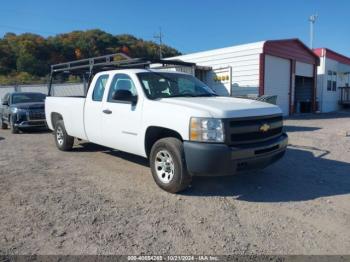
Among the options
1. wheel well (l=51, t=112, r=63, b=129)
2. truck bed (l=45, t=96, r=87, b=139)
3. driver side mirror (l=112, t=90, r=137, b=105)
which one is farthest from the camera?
wheel well (l=51, t=112, r=63, b=129)

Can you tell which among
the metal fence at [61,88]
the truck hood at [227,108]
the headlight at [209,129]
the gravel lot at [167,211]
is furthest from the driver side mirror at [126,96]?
the metal fence at [61,88]

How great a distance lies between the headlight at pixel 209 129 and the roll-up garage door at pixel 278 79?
13.3 metres

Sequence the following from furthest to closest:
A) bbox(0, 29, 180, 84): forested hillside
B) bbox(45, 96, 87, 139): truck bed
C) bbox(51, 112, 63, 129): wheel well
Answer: bbox(0, 29, 180, 84): forested hillside, bbox(51, 112, 63, 129): wheel well, bbox(45, 96, 87, 139): truck bed

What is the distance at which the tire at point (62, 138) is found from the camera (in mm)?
8078

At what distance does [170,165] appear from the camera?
498cm

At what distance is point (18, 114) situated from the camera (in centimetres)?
1240

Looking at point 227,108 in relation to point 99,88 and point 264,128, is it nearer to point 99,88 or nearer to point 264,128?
point 264,128

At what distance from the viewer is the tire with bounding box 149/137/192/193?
4711mm

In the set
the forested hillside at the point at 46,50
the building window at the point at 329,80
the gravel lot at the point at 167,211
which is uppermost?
the forested hillside at the point at 46,50

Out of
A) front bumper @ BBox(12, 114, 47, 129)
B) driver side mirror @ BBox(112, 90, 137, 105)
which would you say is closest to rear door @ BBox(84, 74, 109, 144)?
driver side mirror @ BBox(112, 90, 137, 105)

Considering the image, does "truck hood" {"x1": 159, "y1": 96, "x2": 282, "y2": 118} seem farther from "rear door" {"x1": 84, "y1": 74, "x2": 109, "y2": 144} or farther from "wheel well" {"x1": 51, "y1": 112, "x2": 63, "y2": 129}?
"wheel well" {"x1": 51, "y1": 112, "x2": 63, "y2": 129}

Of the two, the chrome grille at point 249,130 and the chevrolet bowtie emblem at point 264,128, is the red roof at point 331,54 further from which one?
the chevrolet bowtie emblem at point 264,128

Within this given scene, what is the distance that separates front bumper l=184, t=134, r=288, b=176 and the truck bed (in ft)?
11.0

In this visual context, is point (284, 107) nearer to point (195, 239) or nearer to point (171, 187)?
Answer: point (171, 187)
